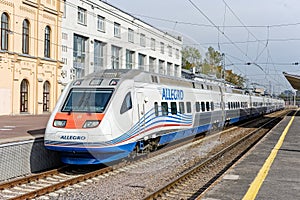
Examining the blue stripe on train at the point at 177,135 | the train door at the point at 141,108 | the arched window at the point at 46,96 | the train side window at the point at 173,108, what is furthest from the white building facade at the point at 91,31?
the train door at the point at 141,108

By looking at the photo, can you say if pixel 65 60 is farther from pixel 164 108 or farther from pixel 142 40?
pixel 164 108

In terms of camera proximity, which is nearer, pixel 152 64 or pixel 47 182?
pixel 47 182

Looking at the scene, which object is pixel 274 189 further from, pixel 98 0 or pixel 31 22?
pixel 98 0

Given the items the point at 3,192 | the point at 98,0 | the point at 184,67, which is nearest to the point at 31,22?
the point at 98,0

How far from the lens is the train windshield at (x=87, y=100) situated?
1105 centimetres

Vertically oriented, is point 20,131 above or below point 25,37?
below

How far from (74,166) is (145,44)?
26.5m

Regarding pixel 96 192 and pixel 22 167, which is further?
pixel 22 167

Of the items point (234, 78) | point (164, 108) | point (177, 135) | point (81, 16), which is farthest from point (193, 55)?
point (234, 78)

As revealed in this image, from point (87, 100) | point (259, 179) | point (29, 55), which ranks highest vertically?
point (29, 55)

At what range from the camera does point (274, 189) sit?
901cm

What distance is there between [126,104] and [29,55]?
24.7 metres

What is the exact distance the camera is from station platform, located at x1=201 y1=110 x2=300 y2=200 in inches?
337

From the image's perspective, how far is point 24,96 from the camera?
3441 centimetres
